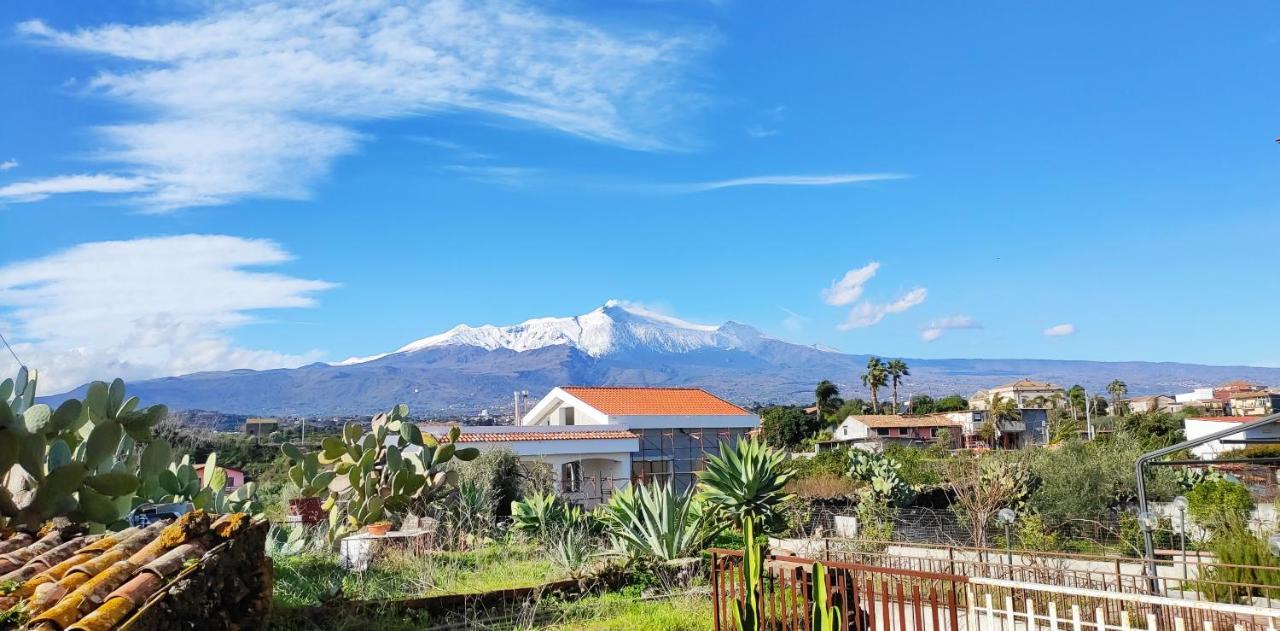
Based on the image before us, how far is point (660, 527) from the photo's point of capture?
10.1 metres

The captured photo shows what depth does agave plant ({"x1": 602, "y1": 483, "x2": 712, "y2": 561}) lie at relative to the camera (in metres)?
10.1

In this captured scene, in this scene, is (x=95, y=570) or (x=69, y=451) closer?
(x=95, y=570)

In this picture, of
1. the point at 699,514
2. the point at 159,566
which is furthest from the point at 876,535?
the point at 159,566

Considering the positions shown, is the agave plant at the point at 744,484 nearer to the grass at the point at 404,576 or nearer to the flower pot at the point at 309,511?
the grass at the point at 404,576

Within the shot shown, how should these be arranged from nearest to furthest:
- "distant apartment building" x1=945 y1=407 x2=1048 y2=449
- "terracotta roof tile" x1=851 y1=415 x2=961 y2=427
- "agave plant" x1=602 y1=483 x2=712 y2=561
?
"agave plant" x1=602 y1=483 x2=712 y2=561, "distant apartment building" x1=945 y1=407 x2=1048 y2=449, "terracotta roof tile" x1=851 y1=415 x2=961 y2=427

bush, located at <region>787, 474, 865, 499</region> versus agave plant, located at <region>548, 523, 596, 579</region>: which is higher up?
agave plant, located at <region>548, 523, 596, 579</region>

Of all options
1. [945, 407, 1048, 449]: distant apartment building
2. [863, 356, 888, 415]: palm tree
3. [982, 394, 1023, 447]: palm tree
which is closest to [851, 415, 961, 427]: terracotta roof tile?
[945, 407, 1048, 449]: distant apartment building

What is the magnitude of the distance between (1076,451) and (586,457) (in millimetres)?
15071

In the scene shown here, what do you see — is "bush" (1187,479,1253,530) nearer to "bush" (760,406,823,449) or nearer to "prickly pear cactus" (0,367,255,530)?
"prickly pear cactus" (0,367,255,530)

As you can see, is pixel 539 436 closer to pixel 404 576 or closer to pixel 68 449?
pixel 404 576

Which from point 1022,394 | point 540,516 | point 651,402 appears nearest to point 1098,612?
point 540,516

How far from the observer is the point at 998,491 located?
A: 61.4 ft

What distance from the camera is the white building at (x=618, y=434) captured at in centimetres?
2847

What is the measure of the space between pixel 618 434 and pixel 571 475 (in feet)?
9.45
